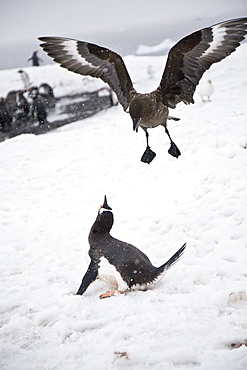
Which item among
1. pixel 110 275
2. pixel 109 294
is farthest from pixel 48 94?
pixel 109 294

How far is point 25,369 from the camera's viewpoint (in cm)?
271

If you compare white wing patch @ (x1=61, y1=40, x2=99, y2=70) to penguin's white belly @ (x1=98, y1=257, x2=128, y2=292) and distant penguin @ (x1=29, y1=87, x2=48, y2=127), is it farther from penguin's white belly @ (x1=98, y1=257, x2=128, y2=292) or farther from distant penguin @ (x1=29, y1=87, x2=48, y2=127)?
distant penguin @ (x1=29, y1=87, x2=48, y2=127)

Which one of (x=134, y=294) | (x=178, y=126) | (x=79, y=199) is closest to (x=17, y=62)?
(x=178, y=126)

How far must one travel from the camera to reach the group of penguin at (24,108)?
1579 centimetres

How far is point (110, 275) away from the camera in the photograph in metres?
3.72

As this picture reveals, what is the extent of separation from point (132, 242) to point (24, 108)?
1325 cm

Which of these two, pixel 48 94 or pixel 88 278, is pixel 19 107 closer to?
pixel 48 94

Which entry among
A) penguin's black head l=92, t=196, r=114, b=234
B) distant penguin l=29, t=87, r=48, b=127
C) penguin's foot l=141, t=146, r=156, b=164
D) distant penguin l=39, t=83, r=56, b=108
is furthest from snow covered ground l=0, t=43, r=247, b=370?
distant penguin l=39, t=83, r=56, b=108

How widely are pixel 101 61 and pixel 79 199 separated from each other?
2.73m

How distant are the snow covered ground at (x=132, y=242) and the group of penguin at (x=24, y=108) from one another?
588 cm

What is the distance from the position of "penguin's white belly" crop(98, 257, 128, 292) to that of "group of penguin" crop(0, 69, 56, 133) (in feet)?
42.1

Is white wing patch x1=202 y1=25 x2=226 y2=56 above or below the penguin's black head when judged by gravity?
above

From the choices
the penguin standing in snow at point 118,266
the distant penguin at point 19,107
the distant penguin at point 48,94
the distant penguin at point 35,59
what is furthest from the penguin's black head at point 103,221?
the distant penguin at point 35,59

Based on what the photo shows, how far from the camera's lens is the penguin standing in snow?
360 centimetres
